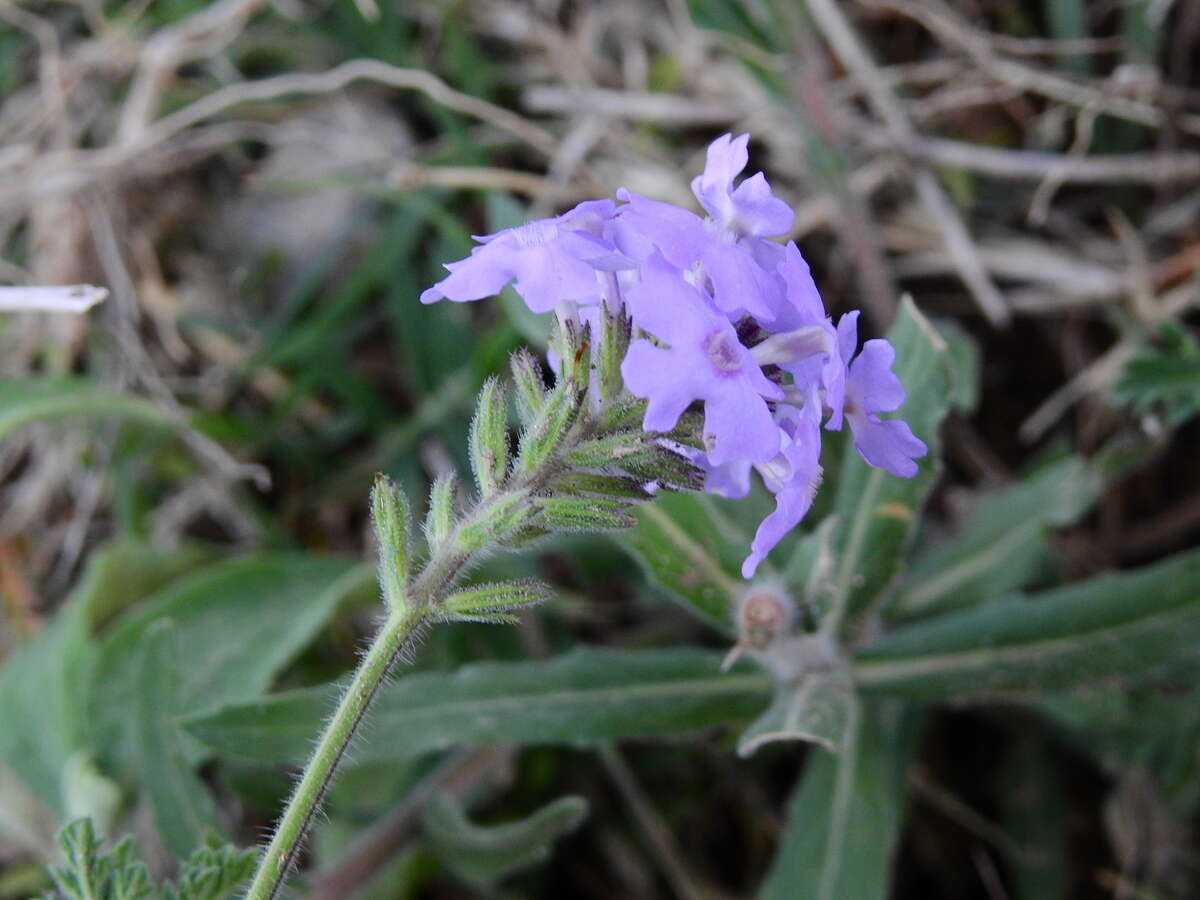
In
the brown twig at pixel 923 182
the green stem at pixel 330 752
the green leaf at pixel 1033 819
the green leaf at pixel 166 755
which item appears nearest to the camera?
the green stem at pixel 330 752

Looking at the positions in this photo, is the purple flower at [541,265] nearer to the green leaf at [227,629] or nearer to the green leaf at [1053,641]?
the green leaf at [1053,641]

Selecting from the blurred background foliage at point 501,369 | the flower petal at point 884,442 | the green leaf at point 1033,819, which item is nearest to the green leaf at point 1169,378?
the blurred background foliage at point 501,369

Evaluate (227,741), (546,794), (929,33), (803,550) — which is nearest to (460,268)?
(803,550)

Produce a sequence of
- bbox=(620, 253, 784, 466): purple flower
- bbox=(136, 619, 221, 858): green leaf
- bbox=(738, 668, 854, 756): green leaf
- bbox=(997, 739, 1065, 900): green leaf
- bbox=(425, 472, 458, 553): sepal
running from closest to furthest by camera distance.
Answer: bbox=(620, 253, 784, 466): purple flower
bbox=(425, 472, 458, 553): sepal
bbox=(738, 668, 854, 756): green leaf
bbox=(136, 619, 221, 858): green leaf
bbox=(997, 739, 1065, 900): green leaf

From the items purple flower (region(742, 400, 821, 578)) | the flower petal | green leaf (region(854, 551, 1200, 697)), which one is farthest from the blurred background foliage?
purple flower (region(742, 400, 821, 578))

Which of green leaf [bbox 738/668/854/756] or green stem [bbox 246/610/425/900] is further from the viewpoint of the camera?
green leaf [bbox 738/668/854/756]

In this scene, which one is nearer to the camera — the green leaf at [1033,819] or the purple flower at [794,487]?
the purple flower at [794,487]

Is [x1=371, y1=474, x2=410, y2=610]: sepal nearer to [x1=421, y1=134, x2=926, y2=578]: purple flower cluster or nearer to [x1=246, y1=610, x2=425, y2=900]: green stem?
[x1=246, y1=610, x2=425, y2=900]: green stem

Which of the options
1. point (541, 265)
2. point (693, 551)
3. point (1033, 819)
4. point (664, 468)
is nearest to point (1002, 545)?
point (1033, 819)
